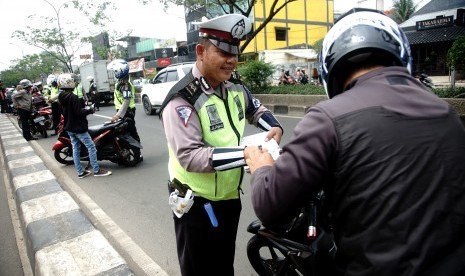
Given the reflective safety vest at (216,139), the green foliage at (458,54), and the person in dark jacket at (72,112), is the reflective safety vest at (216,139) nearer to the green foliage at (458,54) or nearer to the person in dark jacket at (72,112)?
the person in dark jacket at (72,112)

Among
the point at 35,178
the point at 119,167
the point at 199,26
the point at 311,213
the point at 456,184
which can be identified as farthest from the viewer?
the point at 119,167

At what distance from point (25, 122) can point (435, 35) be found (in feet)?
76.9

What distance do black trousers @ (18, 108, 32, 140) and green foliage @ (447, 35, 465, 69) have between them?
Answer: 400 inches

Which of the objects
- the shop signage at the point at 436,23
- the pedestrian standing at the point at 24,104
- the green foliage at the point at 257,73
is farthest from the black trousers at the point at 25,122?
the shop signage at the point at 436,23

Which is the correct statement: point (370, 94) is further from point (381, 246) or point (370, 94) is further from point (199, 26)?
point (199, 26)

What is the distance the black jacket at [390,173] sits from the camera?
35.9 inches

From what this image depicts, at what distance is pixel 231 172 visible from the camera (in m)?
1.78

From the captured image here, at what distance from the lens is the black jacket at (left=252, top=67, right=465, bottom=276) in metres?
0.91

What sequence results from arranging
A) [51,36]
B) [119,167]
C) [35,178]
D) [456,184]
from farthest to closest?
[51,36], [119,167], [35,178], [456,184]

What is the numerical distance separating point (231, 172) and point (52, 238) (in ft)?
6.83

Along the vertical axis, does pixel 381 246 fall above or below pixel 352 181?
below

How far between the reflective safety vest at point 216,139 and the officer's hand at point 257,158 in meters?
0.39

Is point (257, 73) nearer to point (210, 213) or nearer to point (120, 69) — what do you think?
point (120, 69)

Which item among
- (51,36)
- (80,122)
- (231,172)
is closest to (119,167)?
(80,122)
